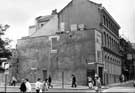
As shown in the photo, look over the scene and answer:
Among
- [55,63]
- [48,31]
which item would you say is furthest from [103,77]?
[48,31]

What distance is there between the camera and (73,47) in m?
36.5

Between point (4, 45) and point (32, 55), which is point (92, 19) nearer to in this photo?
point (32, 55)

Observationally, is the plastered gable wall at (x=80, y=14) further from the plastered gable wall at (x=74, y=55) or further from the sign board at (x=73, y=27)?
the plastered gable wall at (x=74, y=55)

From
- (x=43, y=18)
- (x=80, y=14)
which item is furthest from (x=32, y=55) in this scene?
(x=43, y=18)

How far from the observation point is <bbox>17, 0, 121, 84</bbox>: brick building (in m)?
35.3

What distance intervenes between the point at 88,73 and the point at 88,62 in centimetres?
160

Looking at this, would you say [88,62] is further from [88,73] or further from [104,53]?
[104,53]

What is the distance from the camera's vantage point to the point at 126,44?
57.7 meters

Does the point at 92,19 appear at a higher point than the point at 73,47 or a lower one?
higher

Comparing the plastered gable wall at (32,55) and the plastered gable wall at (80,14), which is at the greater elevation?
the plastered gable wall at (80,14)

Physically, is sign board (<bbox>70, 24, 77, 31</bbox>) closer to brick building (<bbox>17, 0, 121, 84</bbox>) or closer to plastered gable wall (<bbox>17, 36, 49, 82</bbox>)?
brick building (<bbox>17, 0, 121, 84</bbox>)

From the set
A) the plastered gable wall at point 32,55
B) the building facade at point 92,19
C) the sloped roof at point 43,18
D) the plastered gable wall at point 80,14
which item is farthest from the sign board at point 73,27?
the sloped roof at point 43,18

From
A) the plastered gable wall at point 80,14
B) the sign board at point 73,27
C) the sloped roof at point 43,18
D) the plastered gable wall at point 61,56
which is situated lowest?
the plastered gable wall at point 61,56

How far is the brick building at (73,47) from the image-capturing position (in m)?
35.3
